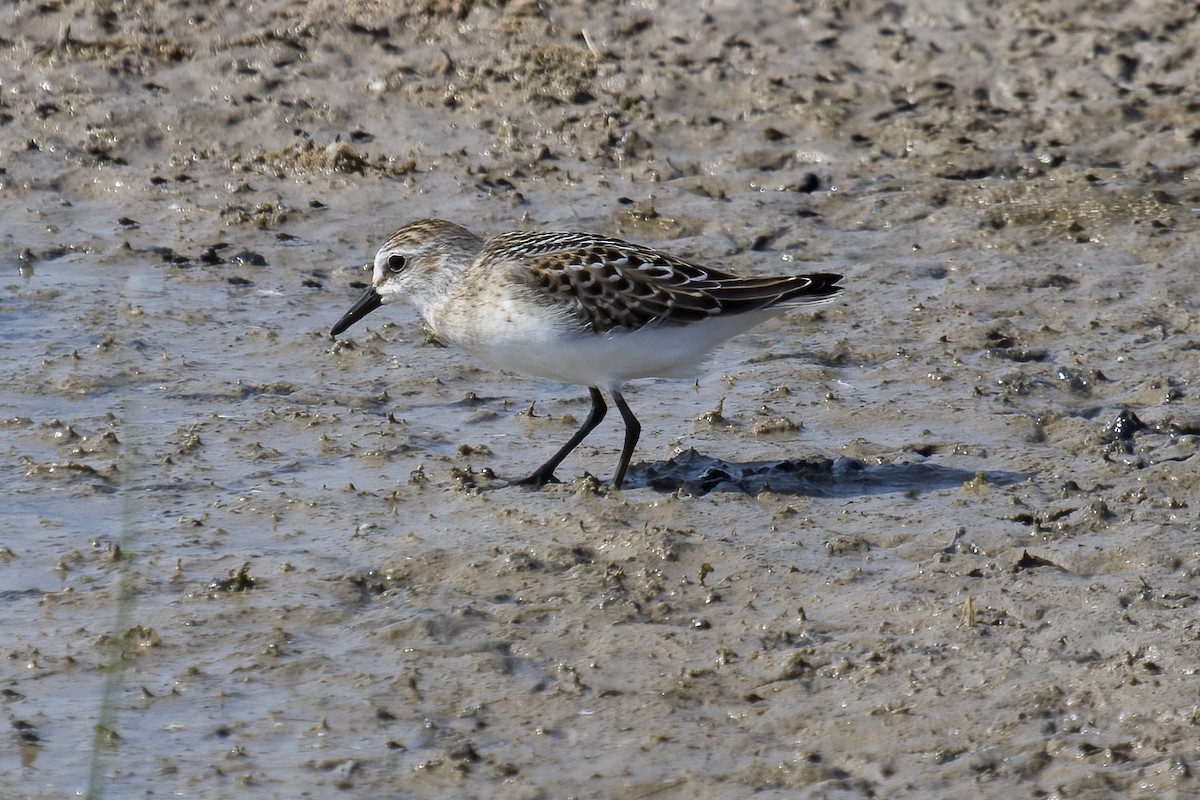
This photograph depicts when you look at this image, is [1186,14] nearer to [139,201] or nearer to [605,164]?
[605,164]

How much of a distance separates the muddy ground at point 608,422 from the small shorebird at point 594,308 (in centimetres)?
48

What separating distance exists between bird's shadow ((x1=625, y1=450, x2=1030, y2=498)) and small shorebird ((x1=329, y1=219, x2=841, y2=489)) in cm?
24

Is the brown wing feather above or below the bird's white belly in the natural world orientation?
above

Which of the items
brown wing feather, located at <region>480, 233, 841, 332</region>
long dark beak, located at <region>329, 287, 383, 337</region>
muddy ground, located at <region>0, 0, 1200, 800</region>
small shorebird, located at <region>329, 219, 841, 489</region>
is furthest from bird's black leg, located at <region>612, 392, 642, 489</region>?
long dark beak, located at <region>329, 287, 383, 337</region>

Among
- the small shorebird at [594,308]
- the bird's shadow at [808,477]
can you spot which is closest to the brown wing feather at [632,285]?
the small shorebird at [594,308]

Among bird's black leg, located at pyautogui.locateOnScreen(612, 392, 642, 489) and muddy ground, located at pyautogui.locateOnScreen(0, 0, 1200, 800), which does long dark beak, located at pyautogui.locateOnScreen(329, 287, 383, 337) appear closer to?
muddy ground, located at pyautogui.locateOnScreen(0, 0, 1200, 800)

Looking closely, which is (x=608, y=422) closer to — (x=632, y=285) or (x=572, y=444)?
(x=572, y=444)

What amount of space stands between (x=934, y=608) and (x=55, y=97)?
25.7 ft

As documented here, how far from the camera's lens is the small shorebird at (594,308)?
7.14 metres

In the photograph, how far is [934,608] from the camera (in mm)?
6051

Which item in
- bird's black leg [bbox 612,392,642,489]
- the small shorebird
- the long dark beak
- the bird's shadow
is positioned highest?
the small shorebird

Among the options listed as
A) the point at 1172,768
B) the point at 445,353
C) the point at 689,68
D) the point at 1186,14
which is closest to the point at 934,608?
the point at 1172,768

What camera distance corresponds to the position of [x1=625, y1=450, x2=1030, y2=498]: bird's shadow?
7.20 meters

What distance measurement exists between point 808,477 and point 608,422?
1.33m
